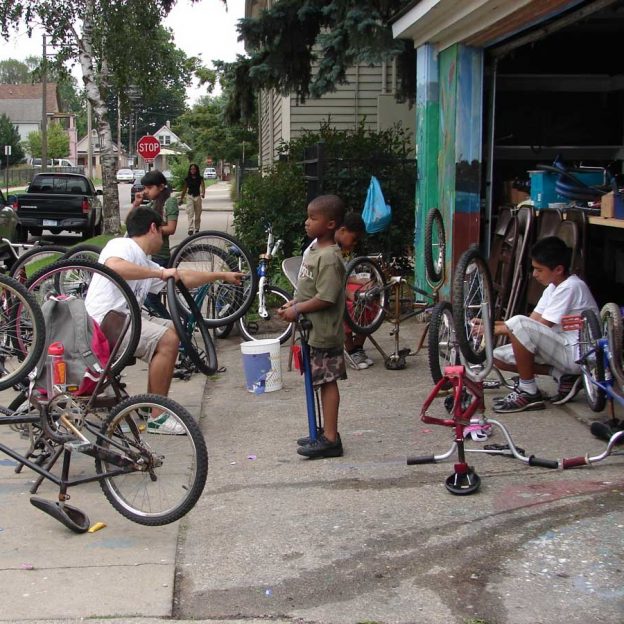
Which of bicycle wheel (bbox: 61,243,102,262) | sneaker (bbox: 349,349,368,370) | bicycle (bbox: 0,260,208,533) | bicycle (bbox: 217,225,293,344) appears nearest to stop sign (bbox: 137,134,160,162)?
bicycle (bbox: 217,225,293,344)

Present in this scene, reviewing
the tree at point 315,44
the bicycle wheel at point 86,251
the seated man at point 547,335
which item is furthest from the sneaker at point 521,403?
the tree at point 315,44

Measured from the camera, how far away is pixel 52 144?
97312 millimetres

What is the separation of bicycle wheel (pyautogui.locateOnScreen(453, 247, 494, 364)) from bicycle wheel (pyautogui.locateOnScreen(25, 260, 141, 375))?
221 cm

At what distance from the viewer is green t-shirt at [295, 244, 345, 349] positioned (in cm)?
534

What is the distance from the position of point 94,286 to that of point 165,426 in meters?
1.47

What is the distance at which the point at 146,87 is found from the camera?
2472cm

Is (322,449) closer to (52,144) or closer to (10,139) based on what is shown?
(10,139)

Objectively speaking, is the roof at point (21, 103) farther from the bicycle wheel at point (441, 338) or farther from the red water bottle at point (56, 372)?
the red water bottle at point (56, 372)

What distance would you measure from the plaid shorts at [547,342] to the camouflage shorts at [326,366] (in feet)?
4.53

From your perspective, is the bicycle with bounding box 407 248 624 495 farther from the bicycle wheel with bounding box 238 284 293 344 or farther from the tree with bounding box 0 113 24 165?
the tree with bounding box 0 113 24 165

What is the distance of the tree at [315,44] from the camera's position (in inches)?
394

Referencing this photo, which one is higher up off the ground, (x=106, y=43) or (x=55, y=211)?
(x=106, y=43)

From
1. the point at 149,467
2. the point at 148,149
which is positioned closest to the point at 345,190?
the point at 149,467

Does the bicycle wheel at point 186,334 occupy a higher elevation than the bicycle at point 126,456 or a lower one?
higher
